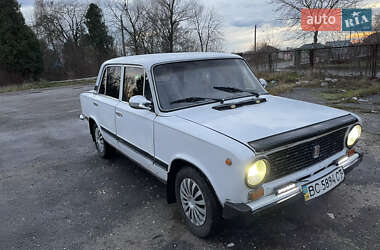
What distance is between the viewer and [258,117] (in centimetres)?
298

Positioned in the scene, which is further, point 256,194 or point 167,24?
point 167,24

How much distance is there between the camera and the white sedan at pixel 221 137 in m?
2.46

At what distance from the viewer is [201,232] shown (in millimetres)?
2926

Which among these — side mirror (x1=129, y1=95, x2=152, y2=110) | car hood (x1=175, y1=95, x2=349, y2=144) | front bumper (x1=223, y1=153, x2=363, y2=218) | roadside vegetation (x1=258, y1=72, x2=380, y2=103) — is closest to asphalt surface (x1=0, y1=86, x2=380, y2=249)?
front bumper (x1=223, y1=153, x2=363, y2=218)

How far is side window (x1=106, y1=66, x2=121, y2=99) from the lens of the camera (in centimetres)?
447

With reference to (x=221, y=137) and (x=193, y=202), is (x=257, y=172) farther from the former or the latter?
(x=193, y=202)

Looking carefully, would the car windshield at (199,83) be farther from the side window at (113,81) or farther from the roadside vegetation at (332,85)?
the roadside vegetation at (332,85)

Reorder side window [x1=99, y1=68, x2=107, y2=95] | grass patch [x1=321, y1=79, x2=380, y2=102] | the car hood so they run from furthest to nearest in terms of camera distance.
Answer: grass patch [x1=321, y1=79, x2=380, y2=102]
side window [x1=99, y1=68, x2=107, y2=95]
the car hood

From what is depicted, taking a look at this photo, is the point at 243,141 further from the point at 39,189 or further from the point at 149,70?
the point at 39,189

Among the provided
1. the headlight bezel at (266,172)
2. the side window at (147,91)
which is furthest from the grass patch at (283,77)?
the headlight bezel at (266,172)

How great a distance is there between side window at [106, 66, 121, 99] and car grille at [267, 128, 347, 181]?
275 cm

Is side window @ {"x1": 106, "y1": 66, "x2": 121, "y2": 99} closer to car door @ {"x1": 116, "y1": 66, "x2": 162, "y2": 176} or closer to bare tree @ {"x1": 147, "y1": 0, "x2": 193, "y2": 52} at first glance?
car door @ {"x1": 116, "y1": 66, "x2": 162, "y2": 176}

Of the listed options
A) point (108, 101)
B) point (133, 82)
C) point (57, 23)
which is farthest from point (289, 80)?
point (57, 23)

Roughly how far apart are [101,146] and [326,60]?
14359 millimetres
